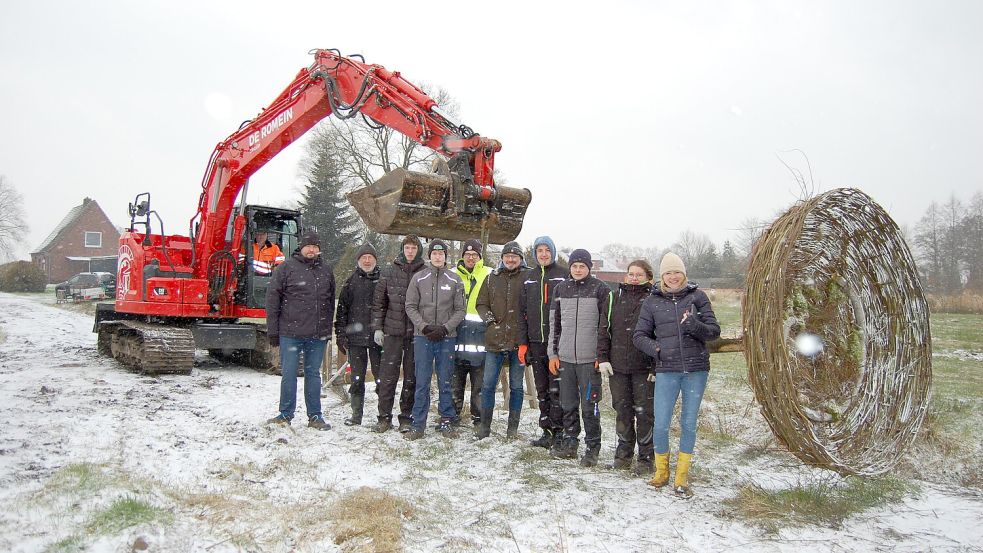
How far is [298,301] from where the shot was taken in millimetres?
5895

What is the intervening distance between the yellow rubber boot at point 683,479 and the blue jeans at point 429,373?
7.58ft

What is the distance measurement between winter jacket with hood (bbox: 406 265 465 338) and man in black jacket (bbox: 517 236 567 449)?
0.60m

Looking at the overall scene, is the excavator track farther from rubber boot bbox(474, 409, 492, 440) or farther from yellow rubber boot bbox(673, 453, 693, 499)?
yellow rubber boot bbox(673, 453, 693, 499)

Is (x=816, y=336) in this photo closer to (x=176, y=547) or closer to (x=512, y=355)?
(x=512, y=355)

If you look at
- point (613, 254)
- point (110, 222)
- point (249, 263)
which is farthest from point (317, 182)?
point (613, 254)

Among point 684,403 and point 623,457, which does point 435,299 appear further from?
point 684,403

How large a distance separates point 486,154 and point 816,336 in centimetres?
339

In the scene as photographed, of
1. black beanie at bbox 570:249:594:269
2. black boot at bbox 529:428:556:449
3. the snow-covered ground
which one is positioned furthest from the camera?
black boot at bbox 529:428:556:449

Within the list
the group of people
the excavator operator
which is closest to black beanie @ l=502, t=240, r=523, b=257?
the group of people

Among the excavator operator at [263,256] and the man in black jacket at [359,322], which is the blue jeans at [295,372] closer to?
the man in black jacket at [359,322]

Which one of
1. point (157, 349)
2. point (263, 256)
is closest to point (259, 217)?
point (263, 256)

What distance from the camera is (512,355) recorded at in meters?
5.77

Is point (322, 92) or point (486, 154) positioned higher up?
point (322, 92)

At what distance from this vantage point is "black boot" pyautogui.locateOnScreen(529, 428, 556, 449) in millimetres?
5492
